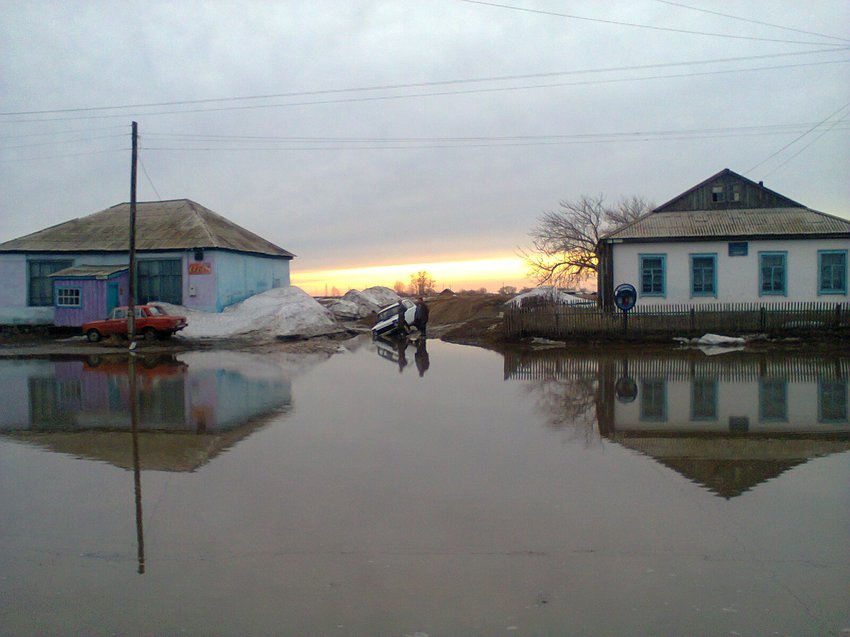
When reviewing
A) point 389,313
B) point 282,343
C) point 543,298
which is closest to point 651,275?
point 543,298

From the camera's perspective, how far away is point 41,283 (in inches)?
1366

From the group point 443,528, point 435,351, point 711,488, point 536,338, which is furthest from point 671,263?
point 443,528

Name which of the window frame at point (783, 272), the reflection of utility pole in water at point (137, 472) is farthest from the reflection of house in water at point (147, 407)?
the window frame at point (783, 272)

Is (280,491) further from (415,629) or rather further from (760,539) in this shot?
(760,539)

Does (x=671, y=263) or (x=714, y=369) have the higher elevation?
(x=671, y=263)

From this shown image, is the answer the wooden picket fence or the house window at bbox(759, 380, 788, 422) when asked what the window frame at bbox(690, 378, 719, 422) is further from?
the wooden picket fence

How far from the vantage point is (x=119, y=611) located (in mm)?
4840

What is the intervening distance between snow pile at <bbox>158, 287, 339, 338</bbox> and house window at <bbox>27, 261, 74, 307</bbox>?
651cm

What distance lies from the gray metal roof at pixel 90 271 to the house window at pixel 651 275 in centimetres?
2274

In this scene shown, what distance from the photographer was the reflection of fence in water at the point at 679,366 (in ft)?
56.2

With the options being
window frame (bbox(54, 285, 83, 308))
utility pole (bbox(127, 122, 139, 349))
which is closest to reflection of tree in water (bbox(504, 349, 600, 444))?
utility pole (bbox(127, 122, 139, 349))

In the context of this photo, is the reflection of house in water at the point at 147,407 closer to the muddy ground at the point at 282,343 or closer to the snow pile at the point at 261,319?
the muddy ground at the point at 282,343

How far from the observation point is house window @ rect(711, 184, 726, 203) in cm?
3077

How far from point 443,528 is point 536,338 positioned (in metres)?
21.6
